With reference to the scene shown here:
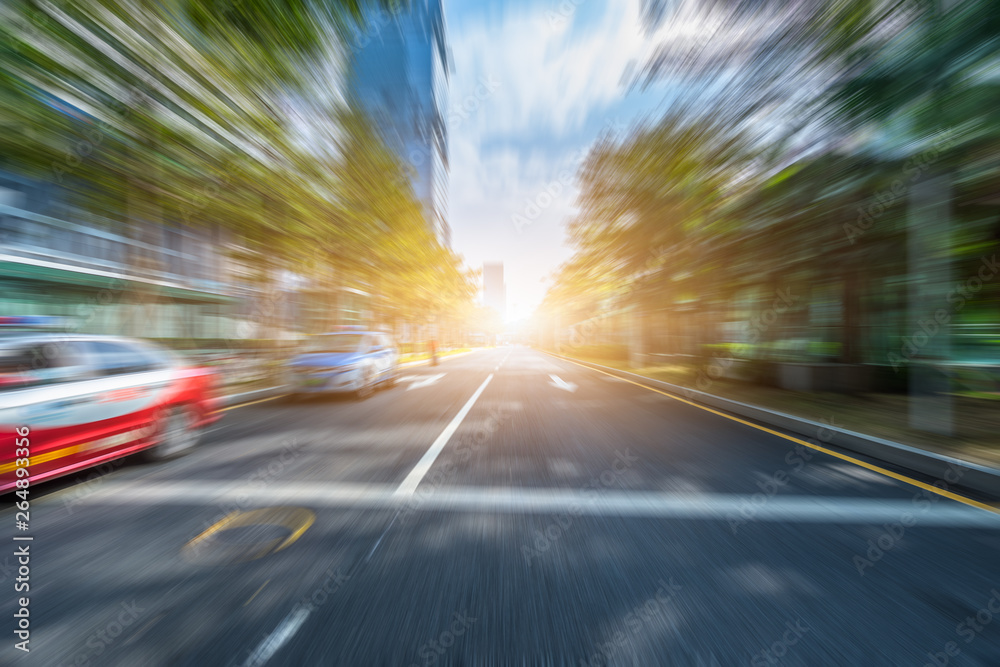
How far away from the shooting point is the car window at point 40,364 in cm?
360

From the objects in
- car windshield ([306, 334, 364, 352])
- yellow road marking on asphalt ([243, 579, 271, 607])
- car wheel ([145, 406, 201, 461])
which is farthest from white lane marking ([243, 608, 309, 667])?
car windshield ([306, 334, 364, 352])

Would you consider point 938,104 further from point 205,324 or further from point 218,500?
point 205,324

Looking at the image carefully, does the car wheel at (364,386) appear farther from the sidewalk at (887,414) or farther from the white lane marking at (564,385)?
the sidewalk at (887,414)

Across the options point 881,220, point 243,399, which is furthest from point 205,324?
point 881,220

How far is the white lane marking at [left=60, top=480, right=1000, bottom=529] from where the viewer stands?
3494 millimetres

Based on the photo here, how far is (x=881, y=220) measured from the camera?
28.2 ft

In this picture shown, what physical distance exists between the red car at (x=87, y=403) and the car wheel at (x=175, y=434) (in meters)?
0.01

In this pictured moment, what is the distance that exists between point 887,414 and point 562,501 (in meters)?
7.27

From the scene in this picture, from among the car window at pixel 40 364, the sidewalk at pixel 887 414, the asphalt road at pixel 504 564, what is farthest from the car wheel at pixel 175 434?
the sidewalk at pixel 887 414

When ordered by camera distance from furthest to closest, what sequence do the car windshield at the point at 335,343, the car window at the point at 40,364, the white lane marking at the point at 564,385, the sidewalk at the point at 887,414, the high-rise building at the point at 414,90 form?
the high-rise building at the point at 414,90, the white lane marking at the point at 564,385, the car windshield at the point at 335,343, the sidewalk at the point at 887,414, the car window at the point at 40,364

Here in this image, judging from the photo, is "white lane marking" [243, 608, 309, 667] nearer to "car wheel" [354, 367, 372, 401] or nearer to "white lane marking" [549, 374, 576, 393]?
"car wheel" [354, 367, 372, 401]

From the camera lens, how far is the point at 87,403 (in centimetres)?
406

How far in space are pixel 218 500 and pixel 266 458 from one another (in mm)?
1346

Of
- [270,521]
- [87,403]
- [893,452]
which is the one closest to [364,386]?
[87,403]
